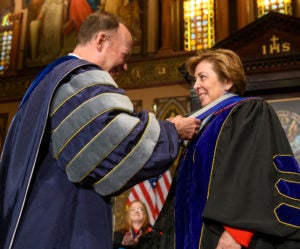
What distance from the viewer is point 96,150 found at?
1.75m

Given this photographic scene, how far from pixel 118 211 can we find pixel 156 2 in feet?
14.2

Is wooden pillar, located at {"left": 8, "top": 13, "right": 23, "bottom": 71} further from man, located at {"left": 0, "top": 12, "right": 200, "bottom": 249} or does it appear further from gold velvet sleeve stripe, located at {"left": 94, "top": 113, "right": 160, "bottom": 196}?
gold velvet sleeve stripe, located at {"left": 94, "top": 113, "right": 160, "bottom": 196}

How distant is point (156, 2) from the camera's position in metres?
8.83

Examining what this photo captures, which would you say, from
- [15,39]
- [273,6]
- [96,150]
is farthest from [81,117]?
[15,39]

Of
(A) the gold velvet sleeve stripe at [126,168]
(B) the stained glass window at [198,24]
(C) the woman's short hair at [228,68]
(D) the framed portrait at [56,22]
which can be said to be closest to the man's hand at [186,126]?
(A) the gold velvet sleeve stripe at [126,168]

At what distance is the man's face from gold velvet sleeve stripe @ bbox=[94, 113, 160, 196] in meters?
0.56

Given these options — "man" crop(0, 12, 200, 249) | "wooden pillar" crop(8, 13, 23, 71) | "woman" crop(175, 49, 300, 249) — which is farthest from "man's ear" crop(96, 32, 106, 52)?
"wooden pillar" crop(8, 13, 23, 71)

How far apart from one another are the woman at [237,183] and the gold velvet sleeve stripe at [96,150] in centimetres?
62

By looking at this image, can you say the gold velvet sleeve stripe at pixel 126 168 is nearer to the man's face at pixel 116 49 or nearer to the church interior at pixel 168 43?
the man's face at pixel 116 49

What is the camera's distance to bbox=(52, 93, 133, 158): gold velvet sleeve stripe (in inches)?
70.4

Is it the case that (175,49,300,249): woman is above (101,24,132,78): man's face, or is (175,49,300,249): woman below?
below

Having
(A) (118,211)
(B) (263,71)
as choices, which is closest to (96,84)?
(B) (263,71)

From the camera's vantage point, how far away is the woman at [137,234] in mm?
4793

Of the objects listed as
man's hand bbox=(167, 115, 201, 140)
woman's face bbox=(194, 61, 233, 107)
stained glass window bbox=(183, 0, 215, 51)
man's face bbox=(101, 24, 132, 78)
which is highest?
stained glass window bbox=(183, 0, 215, 51)
